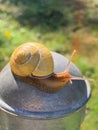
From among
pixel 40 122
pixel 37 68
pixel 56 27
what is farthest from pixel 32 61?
pixel 56 27

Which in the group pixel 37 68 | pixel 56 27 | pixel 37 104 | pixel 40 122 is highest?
pixel 37 68

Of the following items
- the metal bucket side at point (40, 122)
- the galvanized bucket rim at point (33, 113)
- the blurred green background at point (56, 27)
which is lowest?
the blurred green background at point (56, 27)

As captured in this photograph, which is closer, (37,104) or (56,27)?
(37,104)

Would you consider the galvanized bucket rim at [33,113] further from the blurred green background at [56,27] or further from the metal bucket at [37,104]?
the blurred green background at [56,27]

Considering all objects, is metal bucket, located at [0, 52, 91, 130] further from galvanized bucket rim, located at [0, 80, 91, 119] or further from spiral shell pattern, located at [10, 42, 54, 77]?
spiral shell pattern, located at [10, 42, 54, 77]

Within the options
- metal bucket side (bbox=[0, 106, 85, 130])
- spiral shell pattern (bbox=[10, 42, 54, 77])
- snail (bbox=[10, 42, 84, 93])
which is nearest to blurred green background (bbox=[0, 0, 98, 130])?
metal bucket side (bbox=[0, 106, 85, 130])

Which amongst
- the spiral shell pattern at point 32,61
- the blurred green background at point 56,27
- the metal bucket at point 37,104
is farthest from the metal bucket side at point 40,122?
the blurred green background at point 56,27

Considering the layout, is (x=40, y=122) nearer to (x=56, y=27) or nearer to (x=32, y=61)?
(x=32, y=61)
